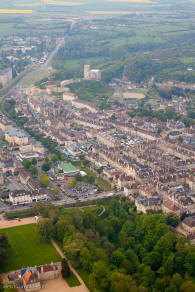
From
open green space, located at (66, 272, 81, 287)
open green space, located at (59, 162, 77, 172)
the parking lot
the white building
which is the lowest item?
open green space, located at (66, 272, 81, 287)

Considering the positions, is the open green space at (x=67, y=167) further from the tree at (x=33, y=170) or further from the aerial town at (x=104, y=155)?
the tree at (x=33, y=170)

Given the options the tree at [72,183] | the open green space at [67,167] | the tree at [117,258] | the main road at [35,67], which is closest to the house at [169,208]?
the tree at [117,258]

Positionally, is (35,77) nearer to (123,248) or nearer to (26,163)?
(26,163)

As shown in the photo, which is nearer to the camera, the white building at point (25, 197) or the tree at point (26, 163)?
the white building at point (25, 197)

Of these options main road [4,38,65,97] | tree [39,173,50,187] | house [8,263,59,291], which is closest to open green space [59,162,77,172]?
tree [39,173,50,187]

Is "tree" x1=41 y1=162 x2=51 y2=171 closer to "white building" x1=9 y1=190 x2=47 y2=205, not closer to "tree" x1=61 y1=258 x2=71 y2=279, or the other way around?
"white building" x1=9 y1=190 x2=47 y2=205

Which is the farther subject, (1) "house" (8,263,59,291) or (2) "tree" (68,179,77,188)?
(2) "tree" (68,179,77,188)

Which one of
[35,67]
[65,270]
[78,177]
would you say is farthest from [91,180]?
[35,67]
